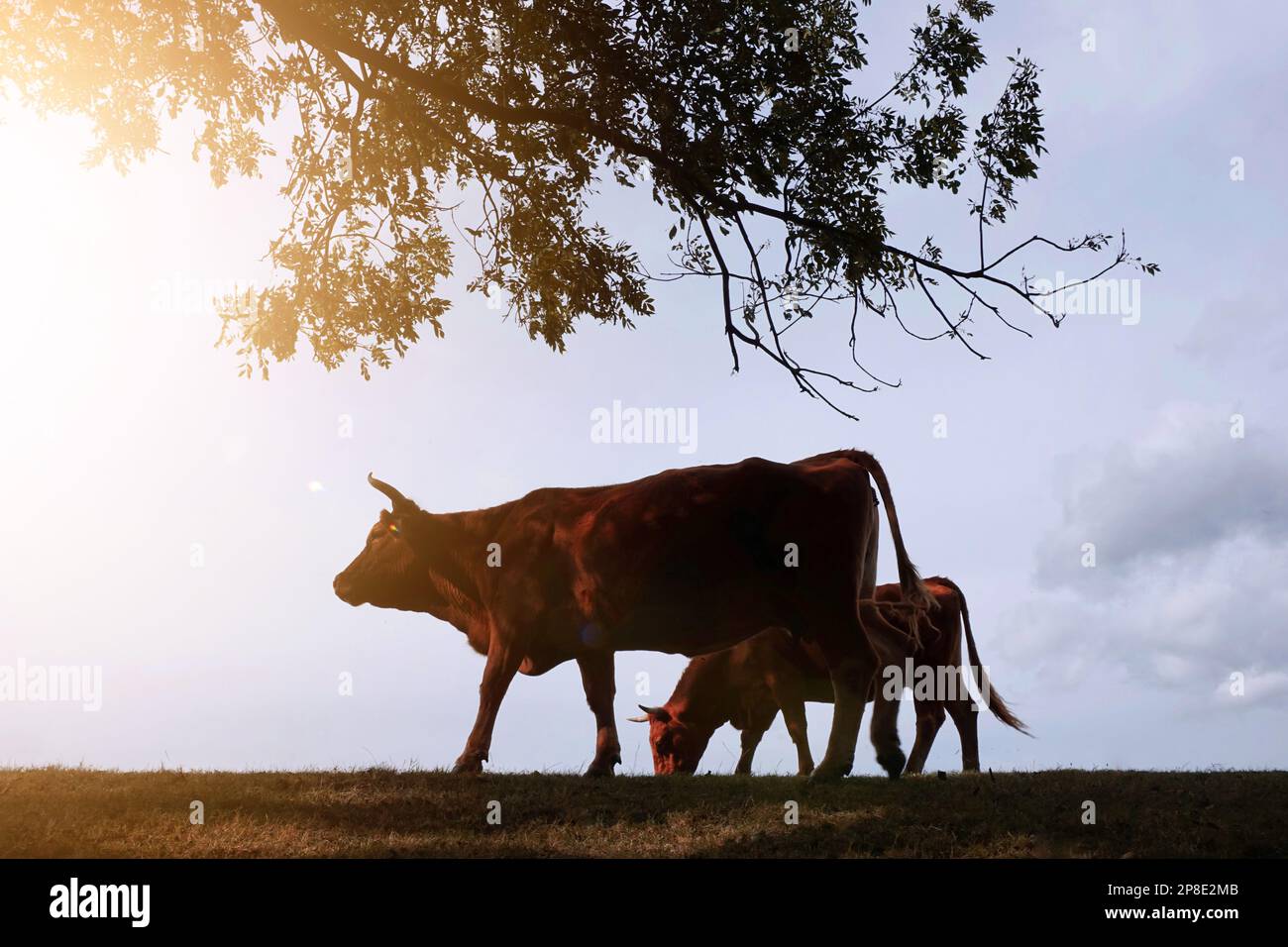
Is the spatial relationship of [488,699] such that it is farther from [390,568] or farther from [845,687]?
[845,687]

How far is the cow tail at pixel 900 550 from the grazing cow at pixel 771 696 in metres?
1.26

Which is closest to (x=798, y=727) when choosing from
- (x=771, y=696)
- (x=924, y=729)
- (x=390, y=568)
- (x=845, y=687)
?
(x=771, y=696)

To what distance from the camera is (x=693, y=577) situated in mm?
12070

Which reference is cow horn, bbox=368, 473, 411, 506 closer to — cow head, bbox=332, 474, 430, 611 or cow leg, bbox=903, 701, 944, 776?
cow head, bbox=332, 474, 430, 611

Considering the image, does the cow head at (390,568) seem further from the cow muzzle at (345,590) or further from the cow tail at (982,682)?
the cow tail at (982,682)

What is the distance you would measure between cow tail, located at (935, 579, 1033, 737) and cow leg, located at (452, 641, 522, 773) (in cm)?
784

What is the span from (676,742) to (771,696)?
57.9 inches

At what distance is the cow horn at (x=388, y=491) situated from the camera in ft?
48.4

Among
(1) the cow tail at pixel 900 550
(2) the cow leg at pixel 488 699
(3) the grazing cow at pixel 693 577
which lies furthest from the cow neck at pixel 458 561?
(1) the cow tail at pixel 900 550

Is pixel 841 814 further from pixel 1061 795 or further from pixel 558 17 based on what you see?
pixel 558 17

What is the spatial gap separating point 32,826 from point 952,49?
12224 mm

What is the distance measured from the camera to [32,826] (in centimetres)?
965

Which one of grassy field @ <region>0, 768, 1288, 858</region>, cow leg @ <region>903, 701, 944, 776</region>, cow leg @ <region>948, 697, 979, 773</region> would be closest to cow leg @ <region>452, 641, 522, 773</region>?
grassy field @ <region>0, 768, 1288, 858</region>

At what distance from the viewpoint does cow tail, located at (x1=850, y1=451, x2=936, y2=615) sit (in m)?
13.1
